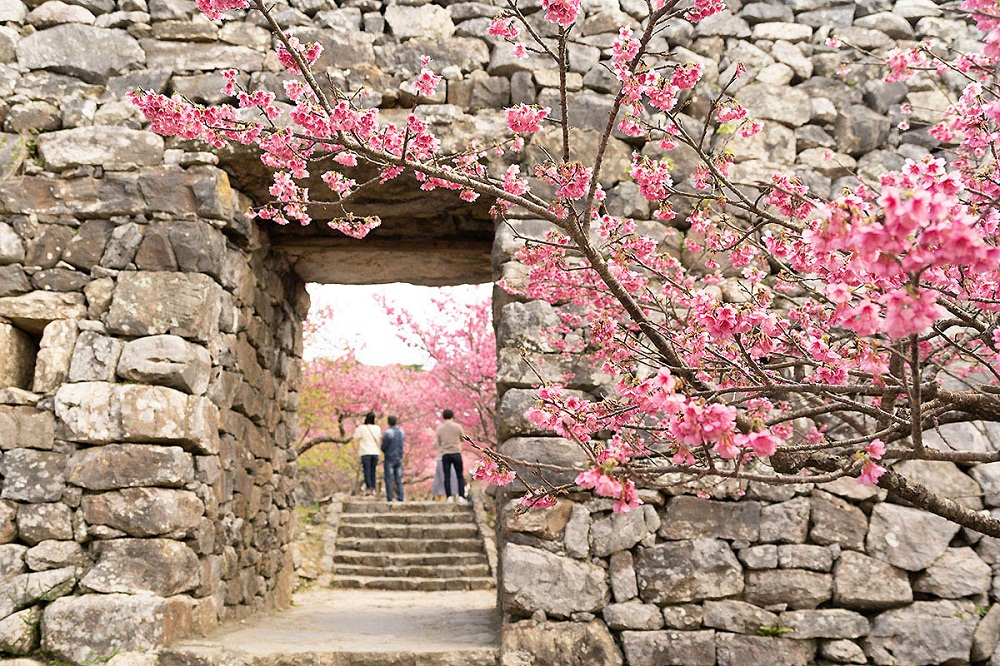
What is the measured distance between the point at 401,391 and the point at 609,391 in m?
10.9

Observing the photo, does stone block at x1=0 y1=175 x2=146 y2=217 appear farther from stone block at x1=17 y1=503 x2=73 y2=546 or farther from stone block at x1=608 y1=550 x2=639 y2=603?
stone block at x1=608 y1=550 x2=639 y2=603

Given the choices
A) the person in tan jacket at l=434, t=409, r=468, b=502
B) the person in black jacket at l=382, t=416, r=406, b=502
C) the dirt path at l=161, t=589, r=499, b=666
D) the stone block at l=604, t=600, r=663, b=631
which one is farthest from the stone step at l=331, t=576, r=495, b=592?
the stone block at l=604, t=600, r=663, b=631

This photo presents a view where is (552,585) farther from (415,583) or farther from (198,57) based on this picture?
(415,583)

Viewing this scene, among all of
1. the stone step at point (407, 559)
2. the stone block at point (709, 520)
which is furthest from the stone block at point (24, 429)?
the stone step at point (407, 559)

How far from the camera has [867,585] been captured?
309cm

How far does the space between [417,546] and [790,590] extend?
4.95 m

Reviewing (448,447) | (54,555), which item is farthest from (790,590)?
(448,447)

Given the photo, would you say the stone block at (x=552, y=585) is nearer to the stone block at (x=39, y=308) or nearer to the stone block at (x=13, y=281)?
the stone block at (x=39, y=308)

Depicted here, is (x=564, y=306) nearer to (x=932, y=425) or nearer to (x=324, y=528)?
(x=932, y=425)

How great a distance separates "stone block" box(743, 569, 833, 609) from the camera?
10.1 feet

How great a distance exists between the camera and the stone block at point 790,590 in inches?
121

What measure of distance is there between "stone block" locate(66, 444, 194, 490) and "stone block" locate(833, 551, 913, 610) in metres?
2.68

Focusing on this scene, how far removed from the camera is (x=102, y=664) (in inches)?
115

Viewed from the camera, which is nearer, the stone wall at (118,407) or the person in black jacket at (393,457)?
the stone wall at (118,407)
